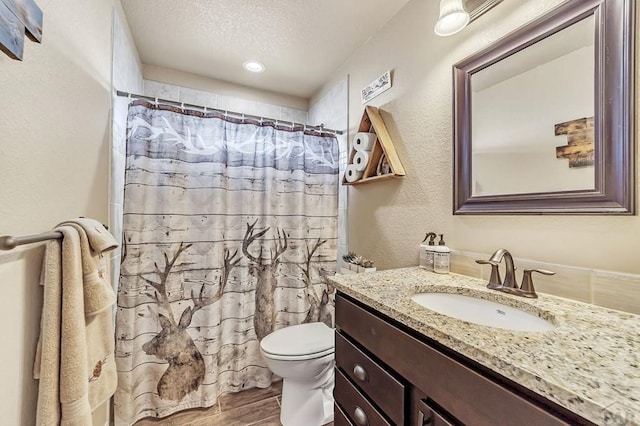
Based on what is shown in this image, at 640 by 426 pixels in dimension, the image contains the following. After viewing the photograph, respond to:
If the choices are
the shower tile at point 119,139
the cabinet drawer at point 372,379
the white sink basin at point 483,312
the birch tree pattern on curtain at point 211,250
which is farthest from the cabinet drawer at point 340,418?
the shower tile at point 119,139

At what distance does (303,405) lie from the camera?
1.45 metres

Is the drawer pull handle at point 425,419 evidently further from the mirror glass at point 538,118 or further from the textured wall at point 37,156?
the textured wall at point 37,156

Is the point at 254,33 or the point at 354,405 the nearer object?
the point at 354,405

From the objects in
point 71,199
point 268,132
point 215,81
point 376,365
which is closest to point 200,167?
point 268,132

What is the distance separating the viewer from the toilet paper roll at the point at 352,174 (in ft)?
5.54

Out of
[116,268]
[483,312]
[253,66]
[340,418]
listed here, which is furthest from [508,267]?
[253,66]

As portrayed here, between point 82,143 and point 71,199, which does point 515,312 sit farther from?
point 82,143

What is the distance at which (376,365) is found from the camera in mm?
802

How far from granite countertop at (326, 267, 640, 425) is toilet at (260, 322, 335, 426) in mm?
710

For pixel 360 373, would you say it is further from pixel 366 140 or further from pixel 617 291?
pixel 366 140

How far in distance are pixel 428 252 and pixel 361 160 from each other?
727mm

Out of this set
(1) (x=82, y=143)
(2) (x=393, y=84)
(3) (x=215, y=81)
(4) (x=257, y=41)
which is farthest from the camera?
(3) (x=215, y=81)

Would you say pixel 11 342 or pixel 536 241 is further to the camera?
pixel 536 241

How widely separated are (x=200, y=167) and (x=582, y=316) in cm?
181
